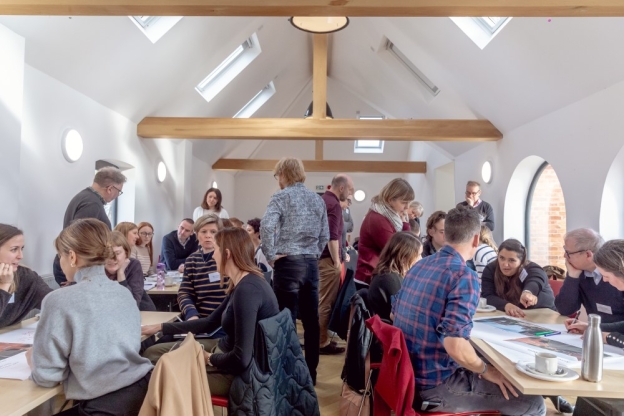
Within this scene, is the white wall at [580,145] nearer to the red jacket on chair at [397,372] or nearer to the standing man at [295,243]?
the standing man at [295,243]

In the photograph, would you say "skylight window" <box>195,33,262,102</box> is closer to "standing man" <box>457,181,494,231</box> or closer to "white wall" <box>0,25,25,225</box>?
"standing man" <box>457,181,494,231</box>

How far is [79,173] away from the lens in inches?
166

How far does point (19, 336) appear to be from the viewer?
2066mm

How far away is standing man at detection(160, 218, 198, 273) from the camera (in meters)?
4.77

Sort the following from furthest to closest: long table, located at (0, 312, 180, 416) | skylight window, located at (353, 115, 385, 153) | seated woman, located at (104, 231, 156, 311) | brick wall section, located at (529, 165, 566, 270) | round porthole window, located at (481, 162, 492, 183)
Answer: skylight window, located at (353, 115, 385, 153)
round porthole window, located at (481, 162, 492, 183)
brick wall section, located at (529, 165, 566, 270)
seated woman, located at (104, 231, 156, 311)
long table, located at (0, 312, 180, 416)

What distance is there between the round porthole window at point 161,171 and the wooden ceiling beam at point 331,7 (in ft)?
12.6

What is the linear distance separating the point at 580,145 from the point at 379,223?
225cm

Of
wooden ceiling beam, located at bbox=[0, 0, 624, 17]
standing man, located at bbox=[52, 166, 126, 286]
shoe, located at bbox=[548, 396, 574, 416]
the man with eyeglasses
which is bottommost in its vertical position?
shoe, located at bbox=[548, 396, 574, 416]

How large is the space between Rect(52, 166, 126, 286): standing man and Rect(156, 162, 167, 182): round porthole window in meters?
2.97

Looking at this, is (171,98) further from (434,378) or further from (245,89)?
(434,378)

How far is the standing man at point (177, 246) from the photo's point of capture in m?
4.77

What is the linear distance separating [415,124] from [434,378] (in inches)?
176

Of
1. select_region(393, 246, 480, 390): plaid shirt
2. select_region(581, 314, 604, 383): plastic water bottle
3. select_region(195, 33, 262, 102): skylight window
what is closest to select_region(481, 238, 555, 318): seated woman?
select_region(393, 246, 480, 390): plaid shirt

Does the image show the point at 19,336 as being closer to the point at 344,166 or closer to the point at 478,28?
the point at 478,28
